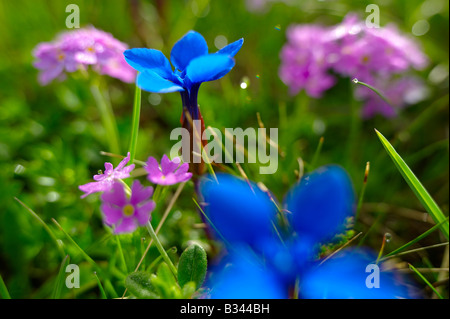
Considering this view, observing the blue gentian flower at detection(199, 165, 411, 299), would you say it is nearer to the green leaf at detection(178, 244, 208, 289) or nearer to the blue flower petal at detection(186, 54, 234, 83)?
the green leaf at detection(178, 244, 208, 289)

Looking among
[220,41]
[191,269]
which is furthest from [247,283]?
[220,41]

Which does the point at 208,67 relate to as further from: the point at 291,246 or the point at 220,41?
the point at 220,41

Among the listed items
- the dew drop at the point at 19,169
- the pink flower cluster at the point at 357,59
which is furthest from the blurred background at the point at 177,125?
the pink flower cluster at the point at 357,59

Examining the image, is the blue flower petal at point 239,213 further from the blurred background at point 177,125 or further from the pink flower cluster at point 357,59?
the pink flower cluster at point 357,59

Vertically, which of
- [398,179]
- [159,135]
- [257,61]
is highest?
[257,61]

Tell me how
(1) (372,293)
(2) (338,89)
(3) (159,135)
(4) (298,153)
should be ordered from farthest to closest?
1. (2) (338,89)
2. (3) (159,135)
3. (4) (298,153)
4. (1) (372,293)

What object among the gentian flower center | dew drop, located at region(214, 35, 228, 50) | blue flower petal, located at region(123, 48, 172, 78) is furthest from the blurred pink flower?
dew drop, located at region(214, 35, 228, 50)
